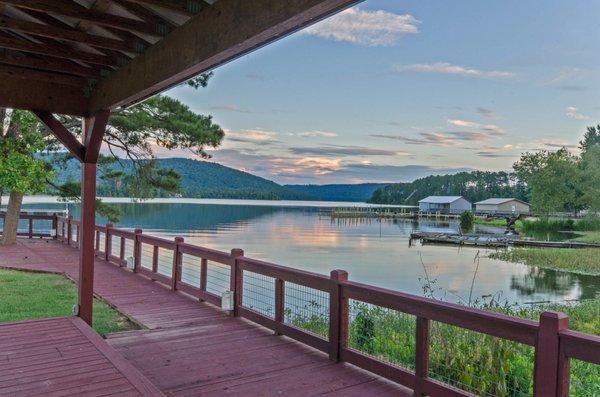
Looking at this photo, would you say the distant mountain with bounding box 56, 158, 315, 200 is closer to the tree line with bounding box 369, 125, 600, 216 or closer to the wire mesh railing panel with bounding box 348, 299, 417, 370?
the tree line with bounding box 369, 125, 600, 216

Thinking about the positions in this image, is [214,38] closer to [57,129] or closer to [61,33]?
[61,33]

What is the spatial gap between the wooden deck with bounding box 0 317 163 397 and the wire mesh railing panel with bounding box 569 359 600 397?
151 inches

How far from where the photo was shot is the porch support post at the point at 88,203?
4.95m

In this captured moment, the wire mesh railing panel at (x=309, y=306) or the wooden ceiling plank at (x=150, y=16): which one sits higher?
the wooden ceiling plank at (x=150, y=16)

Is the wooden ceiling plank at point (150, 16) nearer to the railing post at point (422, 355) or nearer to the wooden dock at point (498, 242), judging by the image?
the railing post at point (422, 355)

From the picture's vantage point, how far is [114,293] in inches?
306

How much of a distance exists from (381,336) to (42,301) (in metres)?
5.28

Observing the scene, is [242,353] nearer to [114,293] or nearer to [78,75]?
[78,75]

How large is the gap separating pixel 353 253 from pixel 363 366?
26.6 meters

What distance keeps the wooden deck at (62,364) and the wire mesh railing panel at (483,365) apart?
268 cm

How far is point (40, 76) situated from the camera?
15.1 feet

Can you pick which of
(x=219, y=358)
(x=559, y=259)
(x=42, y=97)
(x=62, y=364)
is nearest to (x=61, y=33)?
(x=42, y=97)

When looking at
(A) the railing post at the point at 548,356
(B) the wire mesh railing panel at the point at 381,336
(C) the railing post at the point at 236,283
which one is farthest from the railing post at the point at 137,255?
(A) the railing post at the point at 548,356

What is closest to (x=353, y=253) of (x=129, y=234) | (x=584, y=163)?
(x=129, y=234)
